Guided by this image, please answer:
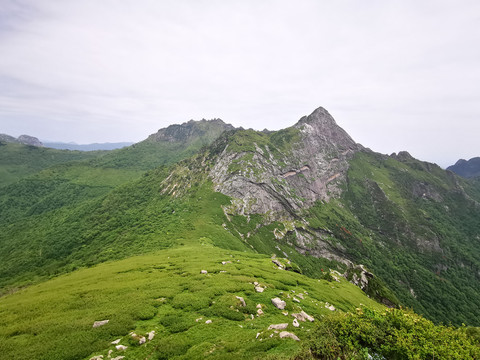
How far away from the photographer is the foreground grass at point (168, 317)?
52.7 feet

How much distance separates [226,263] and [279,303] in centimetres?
1735

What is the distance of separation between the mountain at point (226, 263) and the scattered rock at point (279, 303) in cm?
93

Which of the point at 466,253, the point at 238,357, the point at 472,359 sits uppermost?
the point at 472,359

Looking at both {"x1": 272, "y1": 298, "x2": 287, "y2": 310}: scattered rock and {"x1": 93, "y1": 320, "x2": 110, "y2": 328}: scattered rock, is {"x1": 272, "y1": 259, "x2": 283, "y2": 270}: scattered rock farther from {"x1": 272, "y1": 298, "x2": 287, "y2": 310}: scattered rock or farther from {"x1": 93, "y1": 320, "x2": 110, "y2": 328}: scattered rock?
{"x1": 93, "y1": 320, "x2": 110, "y2": 328}: scattered rock

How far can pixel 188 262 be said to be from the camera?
40.5m

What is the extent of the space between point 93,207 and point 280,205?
11469 centimetres

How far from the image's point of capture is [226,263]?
131 ft

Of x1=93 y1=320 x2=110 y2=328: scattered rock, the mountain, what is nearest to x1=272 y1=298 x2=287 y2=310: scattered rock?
the mountain

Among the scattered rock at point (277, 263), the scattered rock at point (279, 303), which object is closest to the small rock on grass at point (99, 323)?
the scattered rock at point (279, 303)

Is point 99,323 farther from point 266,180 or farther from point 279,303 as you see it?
point 266,180

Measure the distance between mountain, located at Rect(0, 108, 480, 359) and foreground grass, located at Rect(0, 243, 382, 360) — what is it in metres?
0.17

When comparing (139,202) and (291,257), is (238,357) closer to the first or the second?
(291,257)

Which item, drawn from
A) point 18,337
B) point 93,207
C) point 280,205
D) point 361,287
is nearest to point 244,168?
point 280,205

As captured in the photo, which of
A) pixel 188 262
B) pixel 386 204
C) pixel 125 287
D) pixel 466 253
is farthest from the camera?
pixel 386 204
